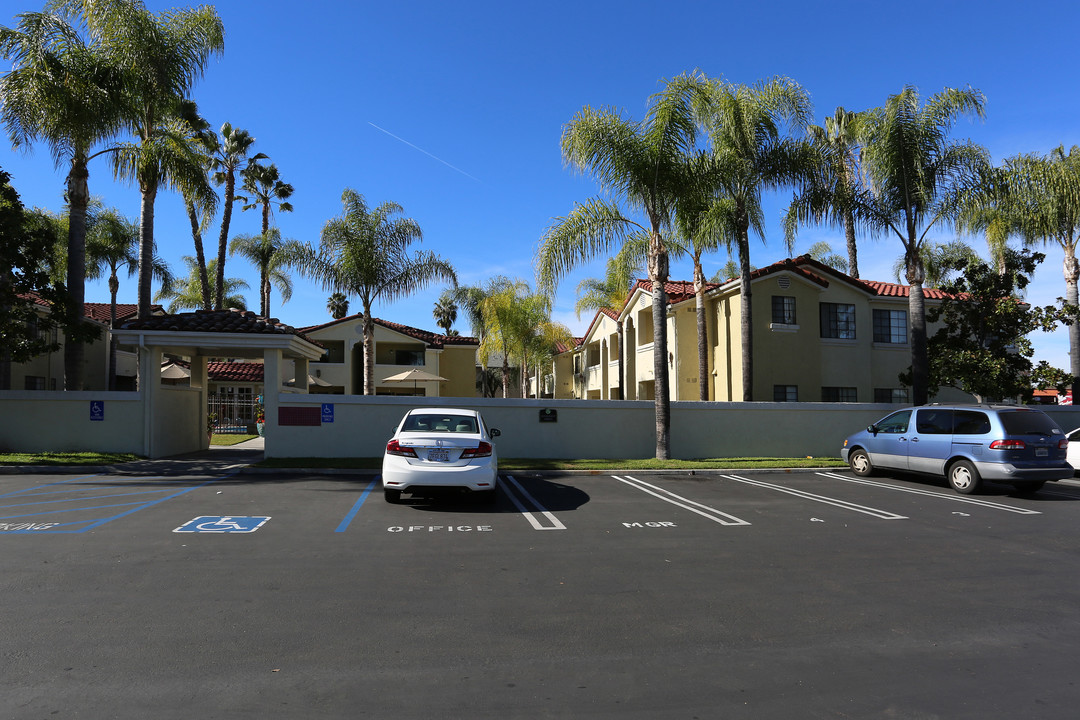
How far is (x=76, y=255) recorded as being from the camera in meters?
19.1

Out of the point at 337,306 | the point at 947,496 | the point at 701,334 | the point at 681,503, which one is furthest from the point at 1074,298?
the point at 337,306

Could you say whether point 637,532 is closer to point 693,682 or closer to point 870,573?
point 870,573

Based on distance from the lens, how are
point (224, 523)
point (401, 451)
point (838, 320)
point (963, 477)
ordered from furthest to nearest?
point (838, 320), point (963, 477), point (401, 451), point (224, 523)

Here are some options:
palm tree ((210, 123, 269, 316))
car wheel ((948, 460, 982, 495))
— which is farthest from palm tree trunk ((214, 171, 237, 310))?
car wheel ((948, 460, 982, 495))

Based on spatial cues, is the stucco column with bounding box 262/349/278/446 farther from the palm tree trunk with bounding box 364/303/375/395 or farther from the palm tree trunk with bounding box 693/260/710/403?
the palm tree trunk with bounding box 693/260/710/403

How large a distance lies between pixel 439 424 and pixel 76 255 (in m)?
14.1

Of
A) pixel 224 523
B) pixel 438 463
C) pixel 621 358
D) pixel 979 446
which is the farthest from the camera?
pixel 621 358

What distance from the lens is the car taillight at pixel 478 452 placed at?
10.5 metres

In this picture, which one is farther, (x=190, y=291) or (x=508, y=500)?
(x=190, y=291)

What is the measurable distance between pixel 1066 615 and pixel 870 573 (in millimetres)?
1677

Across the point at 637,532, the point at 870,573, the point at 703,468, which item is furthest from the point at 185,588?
the point at 703,468

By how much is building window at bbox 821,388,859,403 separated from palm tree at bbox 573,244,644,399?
859 cm

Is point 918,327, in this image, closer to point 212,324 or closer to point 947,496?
point 947,496

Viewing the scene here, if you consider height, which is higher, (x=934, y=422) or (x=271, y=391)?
(x=271, y=391)
